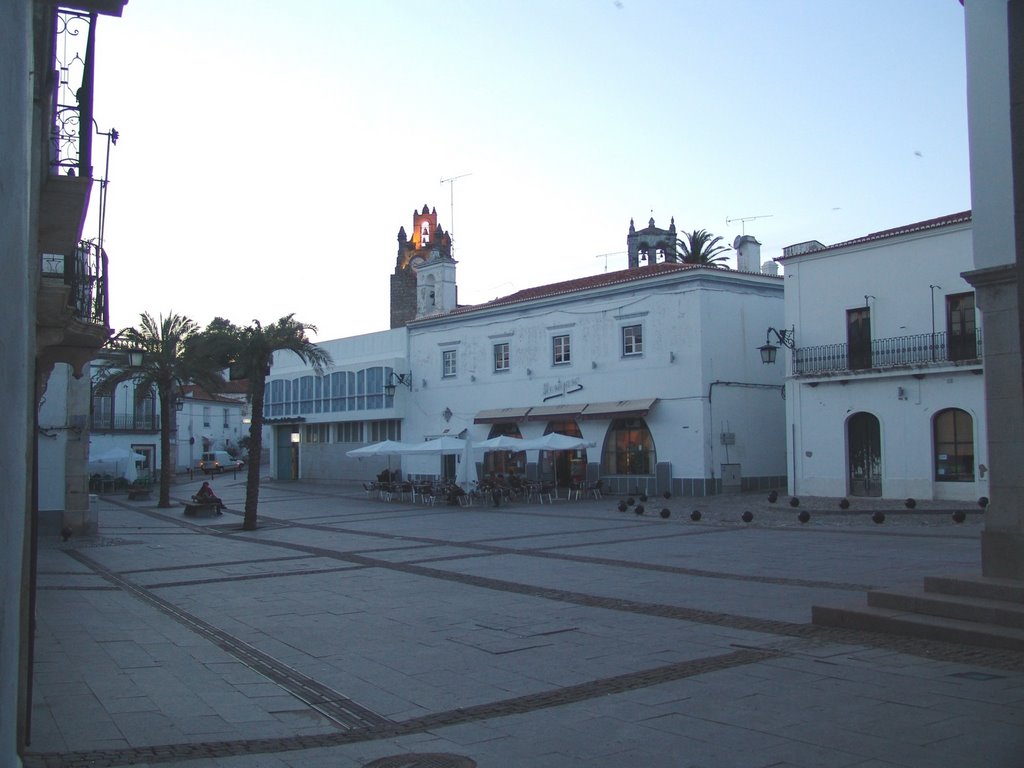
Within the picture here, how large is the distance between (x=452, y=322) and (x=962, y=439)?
953 inches

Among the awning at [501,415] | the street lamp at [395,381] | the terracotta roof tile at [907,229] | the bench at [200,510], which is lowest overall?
the bench at [200,510]

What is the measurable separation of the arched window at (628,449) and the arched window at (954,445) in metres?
10.5

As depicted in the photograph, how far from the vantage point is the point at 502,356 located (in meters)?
42.5

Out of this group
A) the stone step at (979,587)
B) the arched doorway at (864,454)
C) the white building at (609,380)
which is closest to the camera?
the stone step at (979,587)

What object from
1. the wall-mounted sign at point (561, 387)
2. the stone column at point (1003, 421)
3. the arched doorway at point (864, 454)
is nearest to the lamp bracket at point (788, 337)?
the arched doorway at point (864, 454)

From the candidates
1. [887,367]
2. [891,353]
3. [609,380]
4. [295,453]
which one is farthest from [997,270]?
[295,453]

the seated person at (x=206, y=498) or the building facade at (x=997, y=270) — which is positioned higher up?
the building facade at (x=997, y=270)

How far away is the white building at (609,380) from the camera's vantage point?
113 feet

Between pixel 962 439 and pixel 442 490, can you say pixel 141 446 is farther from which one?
pixel 962 439

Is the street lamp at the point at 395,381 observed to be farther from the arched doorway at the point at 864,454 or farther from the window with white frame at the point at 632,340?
the arched doorway at the point at 864,454

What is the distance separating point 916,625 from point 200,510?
26.2 meters

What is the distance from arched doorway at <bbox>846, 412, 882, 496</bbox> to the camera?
2933cm


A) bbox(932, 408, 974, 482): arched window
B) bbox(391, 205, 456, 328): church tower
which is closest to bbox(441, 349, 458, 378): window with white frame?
bbox(932, 408, 974, 482): arched window

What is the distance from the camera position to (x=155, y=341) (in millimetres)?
37219
